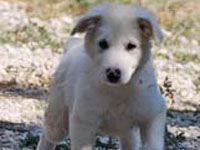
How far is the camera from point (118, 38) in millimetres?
5285

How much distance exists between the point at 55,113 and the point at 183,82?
14.7 feet

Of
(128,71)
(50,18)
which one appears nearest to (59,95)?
(128,71)

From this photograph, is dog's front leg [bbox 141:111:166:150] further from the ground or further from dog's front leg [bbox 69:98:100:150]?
the ground

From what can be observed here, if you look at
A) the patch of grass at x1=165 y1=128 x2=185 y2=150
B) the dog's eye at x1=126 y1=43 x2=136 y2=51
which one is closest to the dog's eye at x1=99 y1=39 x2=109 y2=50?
the dog's eye at x1=126 y1=43 x2=136 y2=51

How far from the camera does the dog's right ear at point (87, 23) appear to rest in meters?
5.47

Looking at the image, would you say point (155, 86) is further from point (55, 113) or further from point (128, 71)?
point (55, 113)

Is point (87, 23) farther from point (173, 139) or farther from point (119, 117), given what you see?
point (173, 139)

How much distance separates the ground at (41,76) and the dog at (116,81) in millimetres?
1702

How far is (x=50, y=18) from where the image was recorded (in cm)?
1377

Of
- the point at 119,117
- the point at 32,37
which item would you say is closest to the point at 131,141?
the point at 119,117

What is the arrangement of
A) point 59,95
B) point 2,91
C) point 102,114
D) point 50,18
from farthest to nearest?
1. point 50,18
2. point 2,91
3. point 59,95
4. point 102,114

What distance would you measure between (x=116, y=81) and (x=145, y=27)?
42cm

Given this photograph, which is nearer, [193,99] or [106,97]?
[106,97]

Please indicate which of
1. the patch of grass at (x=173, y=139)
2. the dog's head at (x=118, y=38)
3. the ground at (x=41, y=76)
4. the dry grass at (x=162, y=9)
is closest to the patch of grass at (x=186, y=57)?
the ground at (x=41, y=76)
